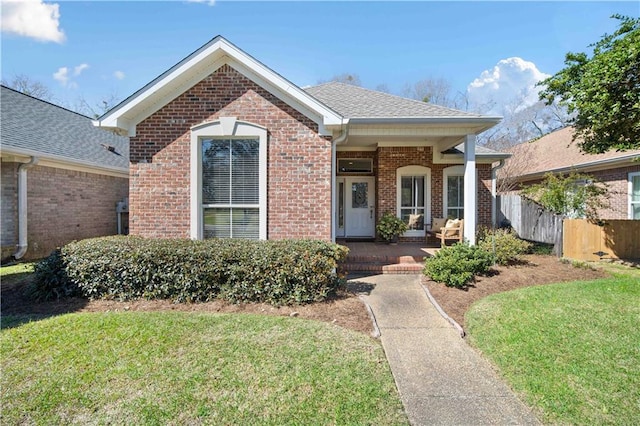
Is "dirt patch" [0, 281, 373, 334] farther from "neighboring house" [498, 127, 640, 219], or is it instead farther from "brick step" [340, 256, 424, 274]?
"neighboring house" [498, 127, 640, 219]

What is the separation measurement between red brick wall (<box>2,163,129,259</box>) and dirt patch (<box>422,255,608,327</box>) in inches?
442

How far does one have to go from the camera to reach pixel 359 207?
39.0 feet

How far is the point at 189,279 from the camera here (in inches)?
219

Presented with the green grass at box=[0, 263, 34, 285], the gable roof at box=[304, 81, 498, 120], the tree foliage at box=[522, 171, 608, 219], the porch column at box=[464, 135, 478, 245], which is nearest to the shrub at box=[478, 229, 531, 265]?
the porch column at box=[464, 135, 478, 245]

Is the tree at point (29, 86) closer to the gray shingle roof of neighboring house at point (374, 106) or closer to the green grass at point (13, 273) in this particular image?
the green grass at point (13, 273)

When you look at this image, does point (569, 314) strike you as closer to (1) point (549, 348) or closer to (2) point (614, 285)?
(1) point (549, 348)

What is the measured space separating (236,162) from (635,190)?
1410cm

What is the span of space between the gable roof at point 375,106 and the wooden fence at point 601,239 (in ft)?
16.6

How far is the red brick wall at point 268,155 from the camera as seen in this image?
691 cm

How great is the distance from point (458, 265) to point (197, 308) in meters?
5.15

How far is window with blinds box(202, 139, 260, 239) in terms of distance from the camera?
6.98 meters

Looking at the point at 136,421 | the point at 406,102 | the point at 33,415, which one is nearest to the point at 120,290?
the point at 33,415

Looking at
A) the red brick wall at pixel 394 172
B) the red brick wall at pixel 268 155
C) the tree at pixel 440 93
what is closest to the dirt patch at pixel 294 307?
the red brick wall at pixel 268 155

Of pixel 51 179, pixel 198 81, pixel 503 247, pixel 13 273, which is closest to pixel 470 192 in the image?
pixel 503 247
